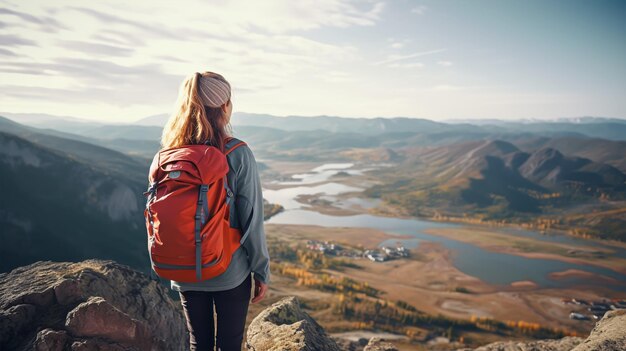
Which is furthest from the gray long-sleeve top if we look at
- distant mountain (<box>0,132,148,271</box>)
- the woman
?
distant mountain (<box>0,132,148,271</box>)

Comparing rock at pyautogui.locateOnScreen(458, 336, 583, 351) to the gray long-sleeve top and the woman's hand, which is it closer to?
the woman's hand

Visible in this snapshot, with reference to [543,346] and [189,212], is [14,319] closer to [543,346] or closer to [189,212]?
[189,212]

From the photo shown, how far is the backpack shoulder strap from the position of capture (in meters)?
3.60

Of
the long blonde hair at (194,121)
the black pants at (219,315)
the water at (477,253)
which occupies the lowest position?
the water at (477,253)

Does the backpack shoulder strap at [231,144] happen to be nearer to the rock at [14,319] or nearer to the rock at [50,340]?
the rock at [50,340]

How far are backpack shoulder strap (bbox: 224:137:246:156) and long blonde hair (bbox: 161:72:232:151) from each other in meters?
0.05

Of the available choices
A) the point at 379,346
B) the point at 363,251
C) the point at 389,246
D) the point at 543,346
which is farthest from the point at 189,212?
the point at 389,246

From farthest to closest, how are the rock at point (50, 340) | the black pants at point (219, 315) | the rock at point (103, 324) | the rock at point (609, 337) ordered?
the rock at point (609, 337), the rock at point (103, 324), the rock at point (50, 340), the black pants at point (219, 315)

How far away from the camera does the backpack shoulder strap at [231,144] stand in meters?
3.60

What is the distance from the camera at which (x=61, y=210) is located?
6812cm

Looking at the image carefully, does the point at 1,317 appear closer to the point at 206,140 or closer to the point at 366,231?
the point at 206,140

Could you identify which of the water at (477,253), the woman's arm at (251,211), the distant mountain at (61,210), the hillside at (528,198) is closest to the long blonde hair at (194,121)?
the woman's arm at (251,211)

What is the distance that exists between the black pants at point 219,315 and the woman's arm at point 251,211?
0.33 m

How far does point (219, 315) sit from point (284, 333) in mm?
3660
